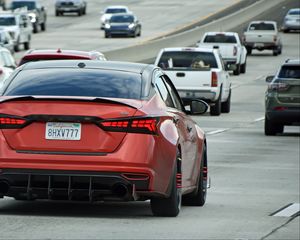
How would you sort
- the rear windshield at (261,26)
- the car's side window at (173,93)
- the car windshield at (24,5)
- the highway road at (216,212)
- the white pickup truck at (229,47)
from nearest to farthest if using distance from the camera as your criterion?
the highway road at (216,212) → the car's side window at (173,93) → the white pickup truck at (229,47) → the rear windshield at (261,26) → the car windshield at (24,5)

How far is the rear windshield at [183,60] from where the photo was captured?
3638 cm

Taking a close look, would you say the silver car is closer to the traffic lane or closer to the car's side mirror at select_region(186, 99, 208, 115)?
the traffic lane

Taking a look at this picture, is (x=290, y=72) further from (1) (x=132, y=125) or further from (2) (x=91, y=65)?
(1) (x=132, y=125)

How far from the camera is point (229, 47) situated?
56.2m

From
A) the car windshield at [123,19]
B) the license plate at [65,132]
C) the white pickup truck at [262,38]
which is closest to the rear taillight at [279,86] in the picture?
the license plate at [65,132]

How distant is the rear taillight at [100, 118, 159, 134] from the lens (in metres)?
11.8

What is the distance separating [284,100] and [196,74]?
6.86 m

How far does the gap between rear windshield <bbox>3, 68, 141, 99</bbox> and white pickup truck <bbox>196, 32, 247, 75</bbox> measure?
139 ft

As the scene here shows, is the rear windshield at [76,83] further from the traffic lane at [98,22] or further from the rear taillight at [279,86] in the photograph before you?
the traffic lane at [98,22]

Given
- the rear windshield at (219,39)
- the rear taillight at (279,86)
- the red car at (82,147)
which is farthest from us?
the rear windshield at (219,39)

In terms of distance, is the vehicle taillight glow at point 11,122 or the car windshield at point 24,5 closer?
the vehicle taillight glow at point 11,122

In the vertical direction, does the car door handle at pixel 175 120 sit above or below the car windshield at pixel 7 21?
above

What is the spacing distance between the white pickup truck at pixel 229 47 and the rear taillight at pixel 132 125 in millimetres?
43042

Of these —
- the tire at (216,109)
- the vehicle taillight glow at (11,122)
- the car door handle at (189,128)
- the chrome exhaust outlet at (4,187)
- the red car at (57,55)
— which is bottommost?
the tire at (216,109)
